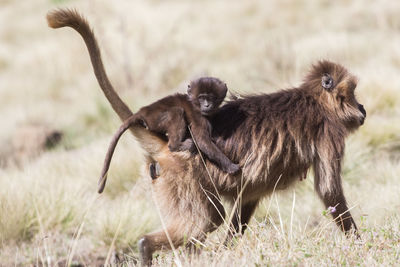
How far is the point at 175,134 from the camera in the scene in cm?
395

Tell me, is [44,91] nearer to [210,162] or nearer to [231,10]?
[231,10]

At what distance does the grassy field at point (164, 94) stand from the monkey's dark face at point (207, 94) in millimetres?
824

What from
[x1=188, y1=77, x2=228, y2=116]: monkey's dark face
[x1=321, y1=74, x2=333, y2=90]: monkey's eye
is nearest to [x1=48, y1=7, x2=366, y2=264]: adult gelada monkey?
[x1=321, y1=74, x2=333, y2=90]: monkey's eye

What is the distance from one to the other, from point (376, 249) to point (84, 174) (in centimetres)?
405

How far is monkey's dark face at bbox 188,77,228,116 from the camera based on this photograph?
4.09 metres

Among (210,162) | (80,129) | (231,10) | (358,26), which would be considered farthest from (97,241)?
(231,10)

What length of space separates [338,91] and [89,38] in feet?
6.09

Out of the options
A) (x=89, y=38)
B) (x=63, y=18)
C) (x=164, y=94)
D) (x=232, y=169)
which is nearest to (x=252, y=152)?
(x=232, y=169)

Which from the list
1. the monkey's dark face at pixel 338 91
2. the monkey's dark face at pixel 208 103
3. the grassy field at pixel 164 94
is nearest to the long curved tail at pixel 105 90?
the monkey's dark face at pixel 208 103

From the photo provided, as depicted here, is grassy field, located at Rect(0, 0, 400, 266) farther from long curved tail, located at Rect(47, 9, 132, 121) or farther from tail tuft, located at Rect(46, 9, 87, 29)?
tail tuft, located at Rect(46, 9, 87, 29)

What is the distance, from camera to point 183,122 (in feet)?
13.0

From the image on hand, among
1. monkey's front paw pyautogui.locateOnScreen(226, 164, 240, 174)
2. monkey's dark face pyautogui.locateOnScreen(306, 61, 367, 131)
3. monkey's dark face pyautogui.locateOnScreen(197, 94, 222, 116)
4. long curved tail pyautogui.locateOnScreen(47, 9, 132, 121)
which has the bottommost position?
monkey's front paw pyautogui.locateOnScreen(226, 164, 240, 174)

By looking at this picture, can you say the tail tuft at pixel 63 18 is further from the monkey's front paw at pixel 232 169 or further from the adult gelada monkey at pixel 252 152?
the monkey's front paw at pixel 232 169

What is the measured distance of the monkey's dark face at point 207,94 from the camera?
409 cm
